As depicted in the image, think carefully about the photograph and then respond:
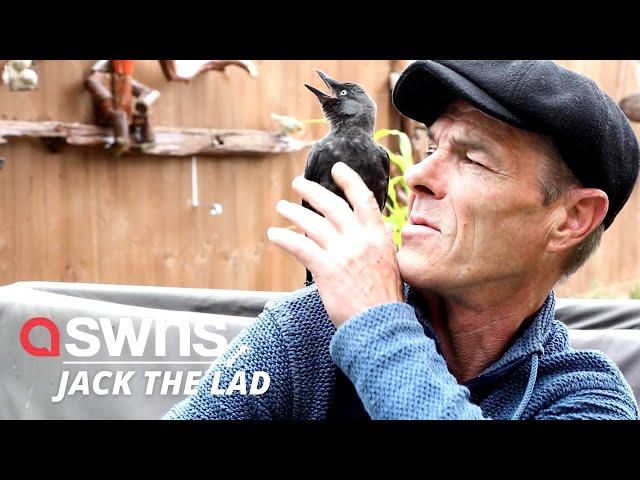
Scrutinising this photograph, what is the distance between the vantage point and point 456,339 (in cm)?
76

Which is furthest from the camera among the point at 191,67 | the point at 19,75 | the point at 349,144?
the point at 191,67

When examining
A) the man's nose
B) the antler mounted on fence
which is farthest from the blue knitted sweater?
the antler mounted on fence

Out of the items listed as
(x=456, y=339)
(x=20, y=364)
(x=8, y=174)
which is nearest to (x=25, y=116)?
(x=8, y=174)

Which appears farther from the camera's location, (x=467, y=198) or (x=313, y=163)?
(x=313, y=163)

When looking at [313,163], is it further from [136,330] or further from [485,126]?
[136,330]

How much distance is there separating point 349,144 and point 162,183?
5.56 ft

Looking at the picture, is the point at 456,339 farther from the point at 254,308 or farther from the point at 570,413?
the point at 254,308

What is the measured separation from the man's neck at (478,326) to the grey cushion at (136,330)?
0.51 metres

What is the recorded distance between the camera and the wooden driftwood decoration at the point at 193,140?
2.21m

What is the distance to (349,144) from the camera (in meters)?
0.87

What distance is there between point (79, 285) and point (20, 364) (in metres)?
0.44

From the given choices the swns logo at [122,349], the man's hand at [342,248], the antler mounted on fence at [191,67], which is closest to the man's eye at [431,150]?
the man's hand at [342,248]

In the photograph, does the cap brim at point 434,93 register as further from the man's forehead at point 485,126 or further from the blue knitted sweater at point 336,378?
the blue knitted sweater at point 336,378

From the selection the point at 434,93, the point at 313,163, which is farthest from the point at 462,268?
the point at 313,163
